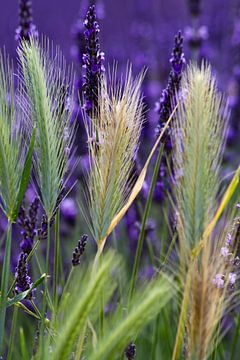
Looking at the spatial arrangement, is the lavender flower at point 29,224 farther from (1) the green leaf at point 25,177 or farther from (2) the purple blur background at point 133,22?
(2) the purple blur background at point 133,22

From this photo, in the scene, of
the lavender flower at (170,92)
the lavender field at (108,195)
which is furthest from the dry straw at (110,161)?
the lavender flower at (170,92)

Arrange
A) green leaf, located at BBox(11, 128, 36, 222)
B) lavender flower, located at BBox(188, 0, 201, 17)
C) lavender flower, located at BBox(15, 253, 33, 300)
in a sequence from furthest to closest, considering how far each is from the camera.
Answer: lavender flower, located at BBox(188, 0, 201, 17)
lavender flower, located at BBox(15, 253, 33, 300)
green leaf, located at BBox(11, 128, 36, 222)

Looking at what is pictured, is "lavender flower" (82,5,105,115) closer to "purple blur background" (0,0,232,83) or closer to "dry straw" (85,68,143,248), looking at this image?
"dry straw" (85,68,143,248)

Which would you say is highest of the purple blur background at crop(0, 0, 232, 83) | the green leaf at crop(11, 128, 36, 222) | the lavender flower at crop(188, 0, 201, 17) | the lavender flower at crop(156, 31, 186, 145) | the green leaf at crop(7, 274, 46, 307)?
the purple blur background at crop(0, 0, 232, 83)

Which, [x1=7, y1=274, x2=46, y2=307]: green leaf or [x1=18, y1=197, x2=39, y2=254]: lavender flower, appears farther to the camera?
[x1=18, y1=197, x2=39, y2=254]: lavender flower

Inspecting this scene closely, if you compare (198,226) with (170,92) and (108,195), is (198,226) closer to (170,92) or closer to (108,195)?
(108,195)

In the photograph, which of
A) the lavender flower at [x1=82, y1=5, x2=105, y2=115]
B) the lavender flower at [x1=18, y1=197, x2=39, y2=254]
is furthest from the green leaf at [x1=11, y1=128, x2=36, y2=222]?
the lavender flower at [x1=18, y1=197, x2=39, y2=254]
